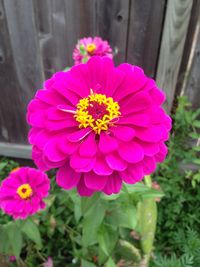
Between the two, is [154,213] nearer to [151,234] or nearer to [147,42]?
[151,234]

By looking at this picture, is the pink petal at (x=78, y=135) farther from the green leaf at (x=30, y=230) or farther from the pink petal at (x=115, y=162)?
the green leaf at (x=30, y=230)

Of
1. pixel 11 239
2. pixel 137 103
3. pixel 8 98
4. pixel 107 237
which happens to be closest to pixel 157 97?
pixel 137 103

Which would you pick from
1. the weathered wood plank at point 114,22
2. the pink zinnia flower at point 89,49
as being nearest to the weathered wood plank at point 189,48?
the weathered wood plank at point 114,22

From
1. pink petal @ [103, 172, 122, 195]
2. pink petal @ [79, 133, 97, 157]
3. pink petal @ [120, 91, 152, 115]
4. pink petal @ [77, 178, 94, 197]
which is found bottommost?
pink petal @ [77, 178, 94, 197]

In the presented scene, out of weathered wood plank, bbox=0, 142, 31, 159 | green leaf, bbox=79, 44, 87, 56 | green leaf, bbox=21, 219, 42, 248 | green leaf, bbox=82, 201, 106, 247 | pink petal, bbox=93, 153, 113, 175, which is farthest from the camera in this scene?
weathered wood plank, bbox=0, 142, 31, 159

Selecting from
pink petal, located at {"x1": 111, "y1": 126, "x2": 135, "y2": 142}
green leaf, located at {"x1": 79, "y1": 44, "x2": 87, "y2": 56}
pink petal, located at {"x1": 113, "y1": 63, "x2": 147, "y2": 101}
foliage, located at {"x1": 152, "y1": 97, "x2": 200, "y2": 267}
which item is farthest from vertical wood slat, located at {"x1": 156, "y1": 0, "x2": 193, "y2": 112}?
pink petal, located at {"x1": 111, "y1": 126, "x2": 135, "y2": 142}

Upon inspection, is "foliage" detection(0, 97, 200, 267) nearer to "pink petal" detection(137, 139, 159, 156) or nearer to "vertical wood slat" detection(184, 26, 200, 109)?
"vertical wood slat" detection(184, 26, 200, 109)

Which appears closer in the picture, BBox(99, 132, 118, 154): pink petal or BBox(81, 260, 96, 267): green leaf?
BBox(99, 132, 118, 154): pink petal

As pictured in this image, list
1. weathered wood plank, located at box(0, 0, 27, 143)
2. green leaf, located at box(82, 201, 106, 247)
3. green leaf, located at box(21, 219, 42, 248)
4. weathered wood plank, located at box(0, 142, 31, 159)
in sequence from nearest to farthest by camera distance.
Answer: green leaf, located at box(82, 201, 106, 247)
green leaf, located at box(21, 219, 42, 248)
weathered wood plank, located at box(0, 0, 27, 143)
weathered wood plank, located at box(0, 142, 31, 159)
